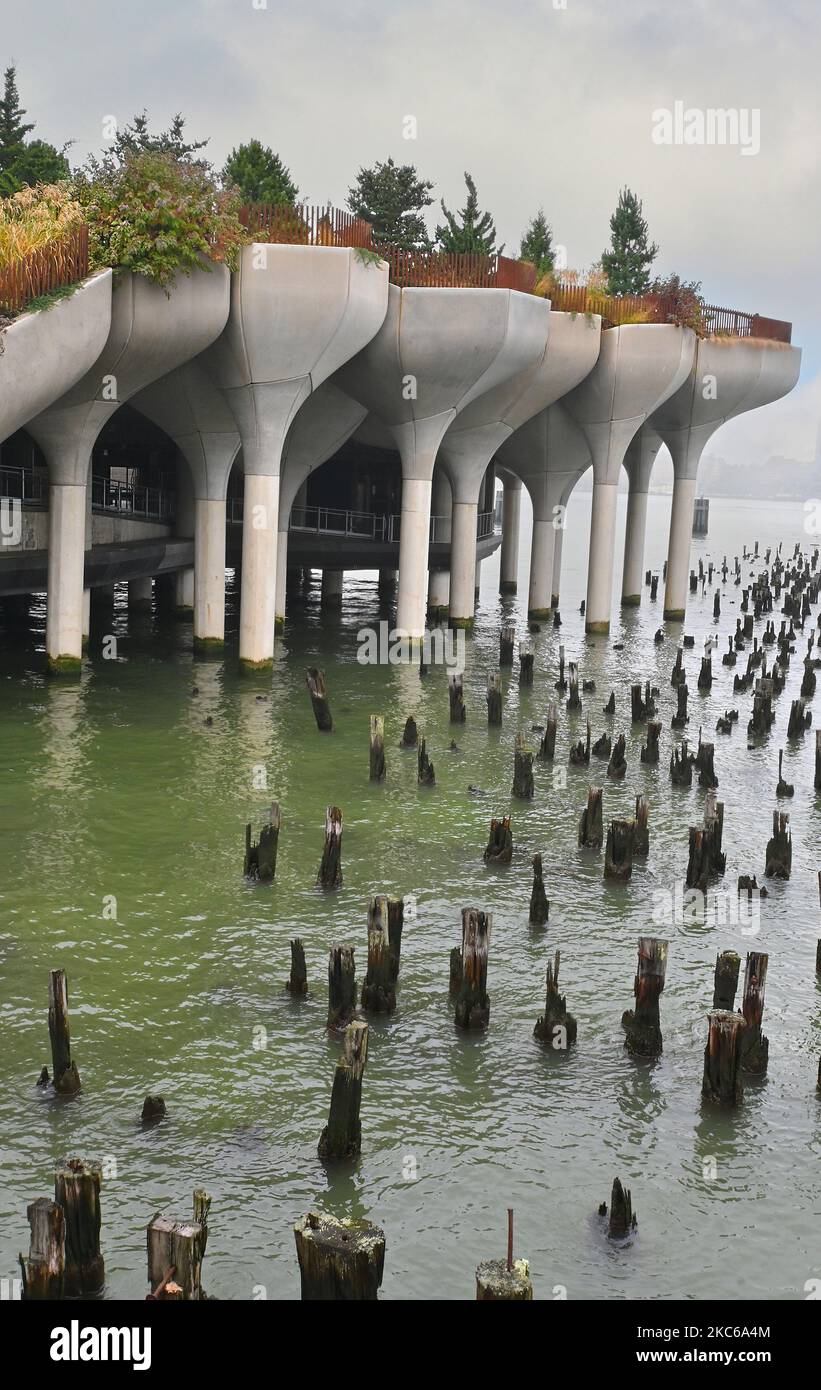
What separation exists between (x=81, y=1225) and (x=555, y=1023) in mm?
5593

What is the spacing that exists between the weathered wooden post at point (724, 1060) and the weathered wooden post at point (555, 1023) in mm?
1518

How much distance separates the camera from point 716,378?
49.2m

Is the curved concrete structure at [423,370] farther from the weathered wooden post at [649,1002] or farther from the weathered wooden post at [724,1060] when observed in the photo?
the weathered wooden post at [724,1060]

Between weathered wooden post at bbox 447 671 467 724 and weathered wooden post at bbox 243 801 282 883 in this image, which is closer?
weathered wooden post at bbox 243 801 282 883

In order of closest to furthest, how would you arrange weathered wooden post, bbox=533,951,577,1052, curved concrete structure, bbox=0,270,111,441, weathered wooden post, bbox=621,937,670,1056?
weathered wooden post, bbox=621,937,670,1056 < weathered wooden post, bbox=533,951,577,1052 < curved concrete structure, bbox=0,270,111,441

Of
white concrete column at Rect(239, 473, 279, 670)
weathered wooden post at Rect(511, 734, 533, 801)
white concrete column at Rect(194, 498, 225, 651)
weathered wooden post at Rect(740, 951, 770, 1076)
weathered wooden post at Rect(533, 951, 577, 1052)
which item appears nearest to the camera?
weathered wooden post at Rect(740, 951, 770, 1076)

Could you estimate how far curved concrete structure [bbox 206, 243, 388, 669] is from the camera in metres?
30.5

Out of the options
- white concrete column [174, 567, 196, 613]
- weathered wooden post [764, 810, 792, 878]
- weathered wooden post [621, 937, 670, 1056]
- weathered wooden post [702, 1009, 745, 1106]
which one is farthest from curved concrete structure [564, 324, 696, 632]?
weathered wooden post [702, 1009, 745, 1106]

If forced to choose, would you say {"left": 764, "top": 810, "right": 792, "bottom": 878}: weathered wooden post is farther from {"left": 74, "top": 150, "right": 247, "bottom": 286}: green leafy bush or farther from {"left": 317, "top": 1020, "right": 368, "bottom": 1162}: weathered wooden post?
{"left": 74, "top": 150, "right": 247, "bottom": 286}: green leafy bush

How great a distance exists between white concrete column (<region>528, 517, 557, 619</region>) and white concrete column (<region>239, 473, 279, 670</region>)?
731 inches

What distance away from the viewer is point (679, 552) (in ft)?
174

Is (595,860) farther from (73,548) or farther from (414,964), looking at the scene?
(73,548)

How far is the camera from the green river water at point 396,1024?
10.4 meters
